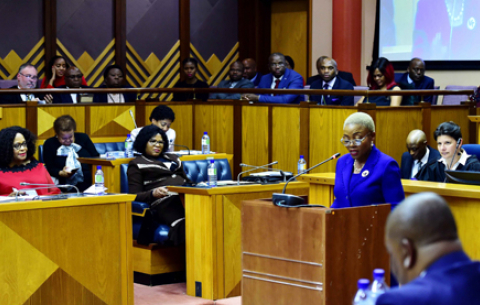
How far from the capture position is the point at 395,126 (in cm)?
675

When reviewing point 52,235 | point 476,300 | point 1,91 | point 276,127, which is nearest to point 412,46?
point 276,127

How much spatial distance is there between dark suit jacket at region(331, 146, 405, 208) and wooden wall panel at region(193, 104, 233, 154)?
4.37 meters

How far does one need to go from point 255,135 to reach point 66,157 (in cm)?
207

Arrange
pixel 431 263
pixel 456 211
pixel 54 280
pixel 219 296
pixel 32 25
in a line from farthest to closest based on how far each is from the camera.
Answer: pixel 32 25
pixel 219 296
pixel 54 280
pixel 456 211
pixel 431 263

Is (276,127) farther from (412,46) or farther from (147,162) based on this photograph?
(412,46)

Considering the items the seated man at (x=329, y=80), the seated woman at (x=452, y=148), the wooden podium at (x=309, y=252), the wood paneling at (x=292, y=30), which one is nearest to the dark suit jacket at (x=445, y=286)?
the wooden podium at (x=309, y=252)

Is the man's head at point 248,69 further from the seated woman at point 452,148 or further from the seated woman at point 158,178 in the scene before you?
the seated woman at point 452,148

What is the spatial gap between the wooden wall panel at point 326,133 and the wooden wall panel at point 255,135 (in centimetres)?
69

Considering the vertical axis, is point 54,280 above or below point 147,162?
below

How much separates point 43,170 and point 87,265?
105 centimetres

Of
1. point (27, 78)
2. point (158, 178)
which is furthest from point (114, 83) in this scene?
point (158, 178)

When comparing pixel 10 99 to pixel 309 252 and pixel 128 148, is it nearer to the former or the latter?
pixel 128 148

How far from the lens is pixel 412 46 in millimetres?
10656

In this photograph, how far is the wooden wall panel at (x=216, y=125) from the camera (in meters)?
7.99
